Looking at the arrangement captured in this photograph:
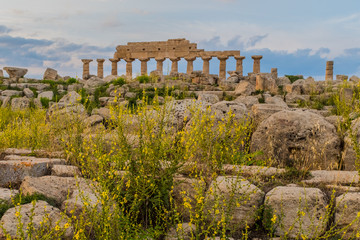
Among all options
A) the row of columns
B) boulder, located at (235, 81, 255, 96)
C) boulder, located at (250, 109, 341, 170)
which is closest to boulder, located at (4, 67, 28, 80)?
the row of columns

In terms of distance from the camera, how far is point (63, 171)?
5.64m

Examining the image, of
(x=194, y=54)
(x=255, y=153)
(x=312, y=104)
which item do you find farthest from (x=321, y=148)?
(x=194, y=54)

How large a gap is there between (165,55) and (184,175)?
28595 millimetres

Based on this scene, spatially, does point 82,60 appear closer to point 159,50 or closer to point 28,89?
point 159,50

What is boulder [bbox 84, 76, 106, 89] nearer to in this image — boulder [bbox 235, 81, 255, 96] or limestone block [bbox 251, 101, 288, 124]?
boulder [bbox 235, 81, 255, 96]

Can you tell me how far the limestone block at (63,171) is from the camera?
5.60 meters

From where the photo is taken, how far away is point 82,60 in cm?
3319

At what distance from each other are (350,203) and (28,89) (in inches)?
774

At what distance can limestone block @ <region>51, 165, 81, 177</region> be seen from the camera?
560 cm

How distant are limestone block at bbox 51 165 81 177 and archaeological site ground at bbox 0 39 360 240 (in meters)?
0.02

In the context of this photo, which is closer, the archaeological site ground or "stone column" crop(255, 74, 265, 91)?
the archaeological site ground

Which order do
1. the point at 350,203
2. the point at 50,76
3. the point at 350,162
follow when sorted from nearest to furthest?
the point at 350,203
the point at 350,162
the point at 50,76

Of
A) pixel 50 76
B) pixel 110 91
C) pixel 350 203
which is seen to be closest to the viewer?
pixel 350 203

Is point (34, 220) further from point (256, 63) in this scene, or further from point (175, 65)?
point (175, 65)
